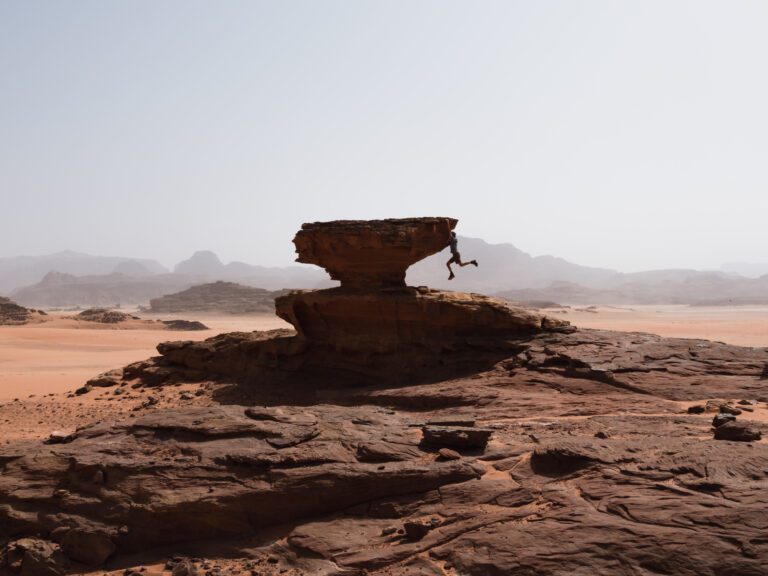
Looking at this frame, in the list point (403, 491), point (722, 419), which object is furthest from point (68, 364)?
point (722, 419)

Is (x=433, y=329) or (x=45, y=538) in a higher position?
(x=433, y=329)

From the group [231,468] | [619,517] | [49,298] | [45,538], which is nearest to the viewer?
[619,517]

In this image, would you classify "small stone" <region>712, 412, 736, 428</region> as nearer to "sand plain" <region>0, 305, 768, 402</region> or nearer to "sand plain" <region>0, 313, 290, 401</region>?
"sand plain" <region>0, 305, 768, 402</region>

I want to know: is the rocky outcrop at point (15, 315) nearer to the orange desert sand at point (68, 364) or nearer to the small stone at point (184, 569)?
the orange desert sand at point (68, 364)

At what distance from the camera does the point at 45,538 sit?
596cm

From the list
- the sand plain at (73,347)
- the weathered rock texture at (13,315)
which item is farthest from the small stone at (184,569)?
the weathered rock texture at (13,315)

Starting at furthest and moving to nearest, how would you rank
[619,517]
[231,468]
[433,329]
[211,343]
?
[211,343] < [433,329] < [231,468] < [619,517]

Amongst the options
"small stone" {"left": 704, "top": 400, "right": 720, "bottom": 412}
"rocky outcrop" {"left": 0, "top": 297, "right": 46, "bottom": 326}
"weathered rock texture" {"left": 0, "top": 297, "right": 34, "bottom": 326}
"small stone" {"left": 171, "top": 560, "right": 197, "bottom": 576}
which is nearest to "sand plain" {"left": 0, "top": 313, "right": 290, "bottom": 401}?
"rocky outcrop" {"left": 0, "top": 297, "right": 46, "bottom": 326}

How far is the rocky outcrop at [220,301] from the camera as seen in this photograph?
247 feet

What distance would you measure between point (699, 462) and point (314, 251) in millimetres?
10196

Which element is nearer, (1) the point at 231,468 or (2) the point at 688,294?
(1) the point at 231,468

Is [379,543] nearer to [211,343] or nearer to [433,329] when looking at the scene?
[433,329]

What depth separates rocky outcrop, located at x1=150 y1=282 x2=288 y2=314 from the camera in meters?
75.4

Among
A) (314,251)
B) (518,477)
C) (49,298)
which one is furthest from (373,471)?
(49,298)
